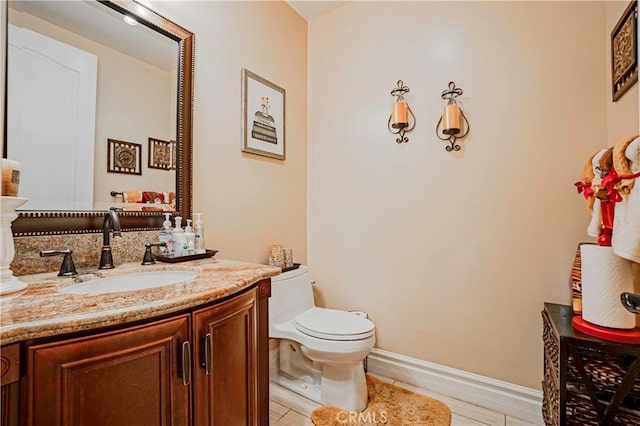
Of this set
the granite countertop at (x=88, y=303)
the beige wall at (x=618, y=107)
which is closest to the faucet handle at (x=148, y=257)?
the granite countertop at (x=88, y=303)

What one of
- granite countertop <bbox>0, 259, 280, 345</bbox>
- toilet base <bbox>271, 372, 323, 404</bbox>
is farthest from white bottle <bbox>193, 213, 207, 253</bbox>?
toilet base <bbox>271, 372, 323, 404</bbox>

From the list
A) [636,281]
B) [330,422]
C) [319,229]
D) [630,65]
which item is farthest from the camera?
[319,229]

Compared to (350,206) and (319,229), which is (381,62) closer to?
(350,206)

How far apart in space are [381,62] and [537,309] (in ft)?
5.93

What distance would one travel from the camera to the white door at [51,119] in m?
1.08

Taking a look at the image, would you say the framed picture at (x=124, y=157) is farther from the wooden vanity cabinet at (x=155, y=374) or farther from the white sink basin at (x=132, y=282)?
the wooden vanity cabinet at (x=155, y=374)

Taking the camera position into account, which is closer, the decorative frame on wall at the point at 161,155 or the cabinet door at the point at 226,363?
the cabinet door at the point at 226,363

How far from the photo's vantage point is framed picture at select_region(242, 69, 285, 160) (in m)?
1.92

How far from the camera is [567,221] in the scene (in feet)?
5.16

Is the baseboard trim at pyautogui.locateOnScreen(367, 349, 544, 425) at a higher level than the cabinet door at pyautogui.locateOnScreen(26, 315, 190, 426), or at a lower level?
lower

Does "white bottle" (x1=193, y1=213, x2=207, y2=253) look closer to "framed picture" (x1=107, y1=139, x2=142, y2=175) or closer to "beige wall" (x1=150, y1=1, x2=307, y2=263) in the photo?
"beige wall" (x1=150, y1=1, x2=307, y2=263)

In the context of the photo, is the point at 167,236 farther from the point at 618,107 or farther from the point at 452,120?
the point at 618,107

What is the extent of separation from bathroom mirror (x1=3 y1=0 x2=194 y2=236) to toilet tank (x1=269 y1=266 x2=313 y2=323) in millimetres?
702

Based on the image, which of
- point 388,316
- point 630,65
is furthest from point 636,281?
point 388,316
